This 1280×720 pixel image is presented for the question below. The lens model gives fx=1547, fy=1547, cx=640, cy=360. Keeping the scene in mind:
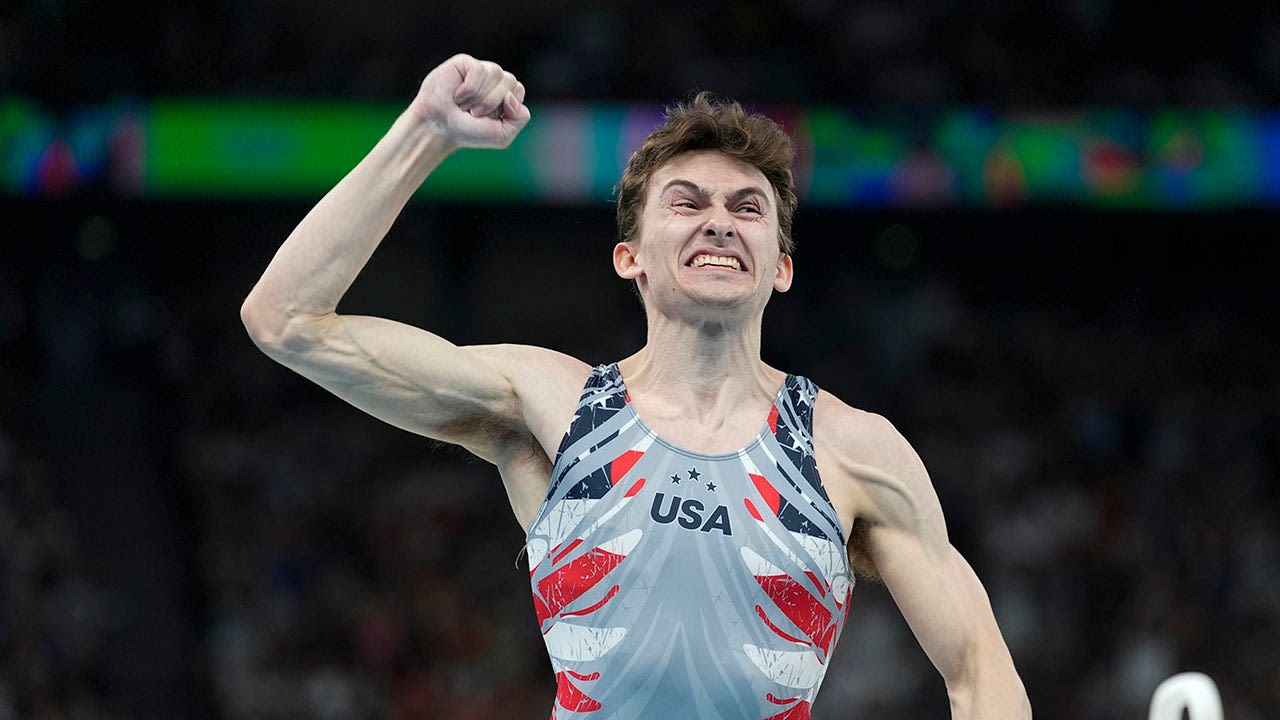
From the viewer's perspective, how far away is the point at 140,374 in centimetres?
1296

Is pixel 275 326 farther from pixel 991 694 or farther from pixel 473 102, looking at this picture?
pixel 991 694

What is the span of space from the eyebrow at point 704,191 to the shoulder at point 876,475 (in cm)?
59

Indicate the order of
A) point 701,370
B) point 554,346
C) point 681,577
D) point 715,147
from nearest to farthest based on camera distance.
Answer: point 681,577, point 701,370, point 715,147, point 554,346

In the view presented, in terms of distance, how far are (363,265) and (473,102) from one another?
43 centimetres

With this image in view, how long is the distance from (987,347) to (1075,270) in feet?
4.10

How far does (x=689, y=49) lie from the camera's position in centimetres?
1237

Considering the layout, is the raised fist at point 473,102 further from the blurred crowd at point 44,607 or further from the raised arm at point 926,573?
the blurred crowd at point 44,607

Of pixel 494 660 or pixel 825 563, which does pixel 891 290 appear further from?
pixel 825 563

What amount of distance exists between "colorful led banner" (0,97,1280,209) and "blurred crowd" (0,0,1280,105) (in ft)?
0.71

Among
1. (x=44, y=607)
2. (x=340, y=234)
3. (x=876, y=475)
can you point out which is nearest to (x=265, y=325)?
Answer: (x=340, y=234)

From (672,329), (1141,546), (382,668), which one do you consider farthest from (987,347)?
(672,329)

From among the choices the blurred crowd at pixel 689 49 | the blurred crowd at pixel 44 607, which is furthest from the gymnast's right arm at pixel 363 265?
the blurred crowd at pixel 689 49

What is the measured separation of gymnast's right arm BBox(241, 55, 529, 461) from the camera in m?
3.33

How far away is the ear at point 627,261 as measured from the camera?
383 centimetres
